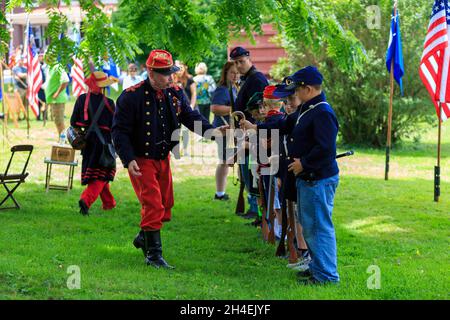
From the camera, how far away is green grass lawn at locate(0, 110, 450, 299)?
23.8 ft

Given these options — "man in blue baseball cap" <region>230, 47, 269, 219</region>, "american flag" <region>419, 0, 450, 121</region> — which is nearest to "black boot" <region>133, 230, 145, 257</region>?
"man in blue baseball cap" <region>230, 47, 269, 219</region>

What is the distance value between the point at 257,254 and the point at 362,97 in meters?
10.4

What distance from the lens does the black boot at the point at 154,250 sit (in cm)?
827

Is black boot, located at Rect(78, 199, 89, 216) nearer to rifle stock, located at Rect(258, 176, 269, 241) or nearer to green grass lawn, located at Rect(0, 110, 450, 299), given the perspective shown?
green grass lawn, located at Rect(0, 110, 450, 299)

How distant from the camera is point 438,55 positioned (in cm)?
1224

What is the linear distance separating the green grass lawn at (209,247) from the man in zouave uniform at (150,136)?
0.50m

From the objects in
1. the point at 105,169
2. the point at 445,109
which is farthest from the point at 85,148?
the point at 445,109

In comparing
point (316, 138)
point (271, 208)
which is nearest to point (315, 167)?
point (316, 138)

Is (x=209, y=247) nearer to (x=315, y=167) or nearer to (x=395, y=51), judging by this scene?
(x=315, y=167)

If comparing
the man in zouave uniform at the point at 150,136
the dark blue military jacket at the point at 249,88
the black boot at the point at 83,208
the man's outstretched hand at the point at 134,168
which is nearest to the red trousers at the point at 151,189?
A: the man in zouave uniform at the point at 150,136

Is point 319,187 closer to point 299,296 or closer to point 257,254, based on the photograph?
point 299,296

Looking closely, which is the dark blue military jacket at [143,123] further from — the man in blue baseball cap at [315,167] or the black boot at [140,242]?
the man in blue baseball cap at [315,167]

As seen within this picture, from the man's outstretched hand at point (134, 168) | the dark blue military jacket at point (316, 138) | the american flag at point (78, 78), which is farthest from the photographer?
the american flag at point (78, 78)

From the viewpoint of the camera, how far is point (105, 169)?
1163 centimetres
